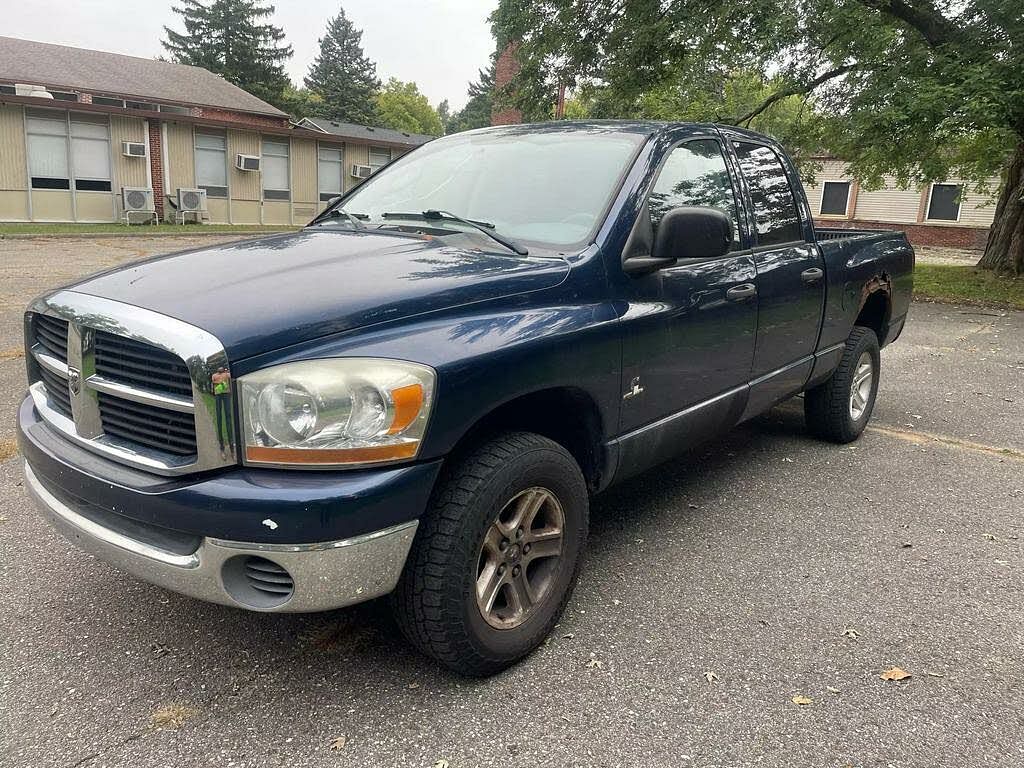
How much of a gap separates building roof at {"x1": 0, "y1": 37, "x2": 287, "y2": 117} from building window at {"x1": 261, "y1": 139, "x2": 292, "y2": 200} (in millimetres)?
4050

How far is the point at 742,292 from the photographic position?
3492mm

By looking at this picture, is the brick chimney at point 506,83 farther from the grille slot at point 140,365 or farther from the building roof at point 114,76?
the building roof at point 114,76

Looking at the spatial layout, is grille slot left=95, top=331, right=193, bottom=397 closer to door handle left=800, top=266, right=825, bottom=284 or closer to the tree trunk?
door handle left=800, top=266, right=825, bottom=284

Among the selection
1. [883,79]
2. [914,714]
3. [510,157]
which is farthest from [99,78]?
[914,714]

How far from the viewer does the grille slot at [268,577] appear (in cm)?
207

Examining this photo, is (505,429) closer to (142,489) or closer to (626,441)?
(626,441)

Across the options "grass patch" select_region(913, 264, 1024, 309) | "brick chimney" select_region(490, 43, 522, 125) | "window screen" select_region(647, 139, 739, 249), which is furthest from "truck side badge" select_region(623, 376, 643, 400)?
"grass patch" select_region(913, 264, 1024, 309)

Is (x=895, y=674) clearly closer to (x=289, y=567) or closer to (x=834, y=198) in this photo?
(x=289, y=567)

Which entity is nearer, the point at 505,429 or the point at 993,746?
the point at 993,746

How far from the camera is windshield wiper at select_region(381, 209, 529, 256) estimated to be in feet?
9.33

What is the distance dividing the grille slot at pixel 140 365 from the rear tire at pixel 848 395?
3.85 m

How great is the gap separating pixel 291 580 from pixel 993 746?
6.67 ft

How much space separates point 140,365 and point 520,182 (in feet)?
5.76

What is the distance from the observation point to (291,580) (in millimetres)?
2053
